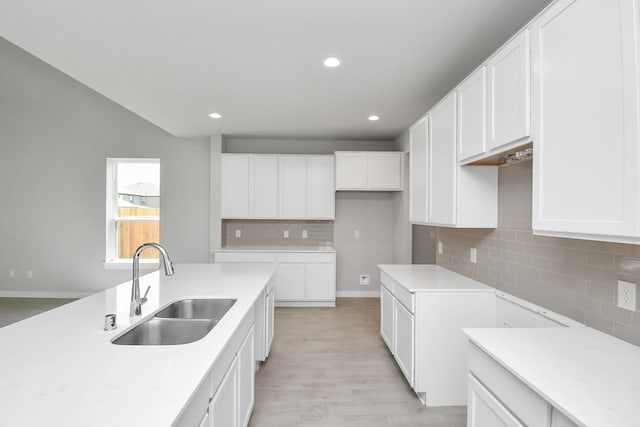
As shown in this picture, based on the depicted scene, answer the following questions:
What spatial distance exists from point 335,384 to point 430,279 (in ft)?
3.77

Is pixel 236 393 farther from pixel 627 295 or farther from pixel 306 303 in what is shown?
pixel 306 303

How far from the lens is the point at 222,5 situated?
1878mm

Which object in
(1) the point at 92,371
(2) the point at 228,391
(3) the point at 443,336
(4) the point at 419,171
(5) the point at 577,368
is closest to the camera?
(1) the point at 92,371

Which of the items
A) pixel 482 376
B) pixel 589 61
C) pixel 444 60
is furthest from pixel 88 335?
pixel 444 60

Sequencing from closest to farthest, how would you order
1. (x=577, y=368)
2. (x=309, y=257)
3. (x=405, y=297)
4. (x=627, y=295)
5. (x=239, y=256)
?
(x=577, y=368), (x=627, y=295), (x=405, y=297), (x=239, y=256), (x=309, y=257)

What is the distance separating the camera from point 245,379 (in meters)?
1.88

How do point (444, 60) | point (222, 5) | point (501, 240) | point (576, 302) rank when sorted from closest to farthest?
point (576, 302) < point (222, 5) < point (501, 240) < point (444, 60)

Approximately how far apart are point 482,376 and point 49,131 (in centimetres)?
668

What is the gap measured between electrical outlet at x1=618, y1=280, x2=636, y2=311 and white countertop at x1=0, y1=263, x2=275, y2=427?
1681mm

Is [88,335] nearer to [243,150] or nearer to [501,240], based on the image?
[501,240]

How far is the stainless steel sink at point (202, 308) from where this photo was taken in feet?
6.48

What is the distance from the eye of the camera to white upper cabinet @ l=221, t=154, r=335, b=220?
4.95 meters

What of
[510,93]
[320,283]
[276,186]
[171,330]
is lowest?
[320,283]

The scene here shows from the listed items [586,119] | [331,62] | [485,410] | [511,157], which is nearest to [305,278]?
[331,62]
